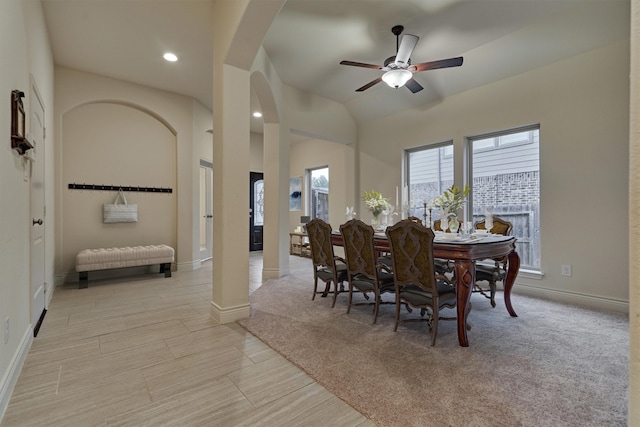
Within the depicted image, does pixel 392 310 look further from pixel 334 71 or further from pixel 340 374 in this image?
pixel 334 71

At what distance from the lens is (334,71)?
4590 mm

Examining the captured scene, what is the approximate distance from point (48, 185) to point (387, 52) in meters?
4.50

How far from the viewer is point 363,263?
3.06 metres

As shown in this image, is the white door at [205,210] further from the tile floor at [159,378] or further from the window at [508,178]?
the window at [508,178]

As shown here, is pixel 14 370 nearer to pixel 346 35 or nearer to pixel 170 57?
pixel 170 57

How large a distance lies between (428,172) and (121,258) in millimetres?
4974

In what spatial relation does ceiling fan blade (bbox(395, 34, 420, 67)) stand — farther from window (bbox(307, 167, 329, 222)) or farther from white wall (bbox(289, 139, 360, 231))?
window (bbox(307, 167, 329, 222))

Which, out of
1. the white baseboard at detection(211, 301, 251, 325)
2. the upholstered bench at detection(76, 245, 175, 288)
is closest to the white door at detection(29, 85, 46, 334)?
the upholstered bench at detection(76, 245, 175, 288)

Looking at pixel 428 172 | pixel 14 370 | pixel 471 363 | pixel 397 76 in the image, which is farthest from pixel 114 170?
pixel 471 363

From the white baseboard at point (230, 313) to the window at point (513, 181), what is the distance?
3.43 meters

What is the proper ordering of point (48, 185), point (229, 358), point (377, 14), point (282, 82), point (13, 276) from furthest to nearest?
point (282, 82) < point (48, 185) < point (377, 14) < point (229, 358) < point (13, 276)

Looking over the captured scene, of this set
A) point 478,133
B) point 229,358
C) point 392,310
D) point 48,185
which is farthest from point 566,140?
point 48,185

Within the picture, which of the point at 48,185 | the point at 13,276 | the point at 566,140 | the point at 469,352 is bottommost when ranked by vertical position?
the point at 469,352

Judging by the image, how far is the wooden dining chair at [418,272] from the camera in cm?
242
